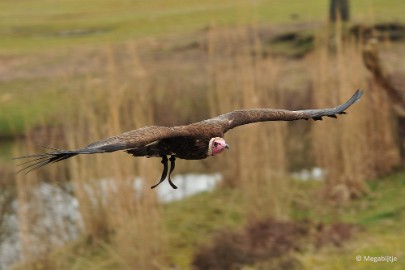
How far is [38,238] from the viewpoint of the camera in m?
11.6

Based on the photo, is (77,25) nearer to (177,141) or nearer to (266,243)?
(266,243)

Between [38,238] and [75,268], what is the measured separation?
88 cm

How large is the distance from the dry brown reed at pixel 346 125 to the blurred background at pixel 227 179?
0.07 feet

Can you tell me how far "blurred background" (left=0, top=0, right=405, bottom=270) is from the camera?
36.9ft

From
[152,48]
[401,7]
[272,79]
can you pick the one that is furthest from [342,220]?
[401,7]

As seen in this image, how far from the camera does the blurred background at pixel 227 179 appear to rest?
36.9 feet

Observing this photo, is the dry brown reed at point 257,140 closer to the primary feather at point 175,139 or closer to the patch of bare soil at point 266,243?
the patch of bare soil at point 266,243

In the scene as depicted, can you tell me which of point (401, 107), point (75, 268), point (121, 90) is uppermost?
point (121, 90)

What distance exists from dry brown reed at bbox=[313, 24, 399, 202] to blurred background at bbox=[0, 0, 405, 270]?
0.02m

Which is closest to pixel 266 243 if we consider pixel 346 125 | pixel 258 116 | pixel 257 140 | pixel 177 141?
pixel 257 140

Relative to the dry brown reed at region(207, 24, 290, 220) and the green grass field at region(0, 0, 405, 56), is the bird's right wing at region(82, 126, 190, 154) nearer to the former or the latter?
the dry brown reed at region(207, 24, 290, 220)

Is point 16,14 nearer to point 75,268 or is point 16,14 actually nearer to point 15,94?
point 15,94

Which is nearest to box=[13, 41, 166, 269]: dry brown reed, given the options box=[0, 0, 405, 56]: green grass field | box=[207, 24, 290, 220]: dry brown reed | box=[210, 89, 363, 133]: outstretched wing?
box=[207, 24, 290, 220]: dry brown reed

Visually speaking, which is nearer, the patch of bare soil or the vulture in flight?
the vulture in flight
